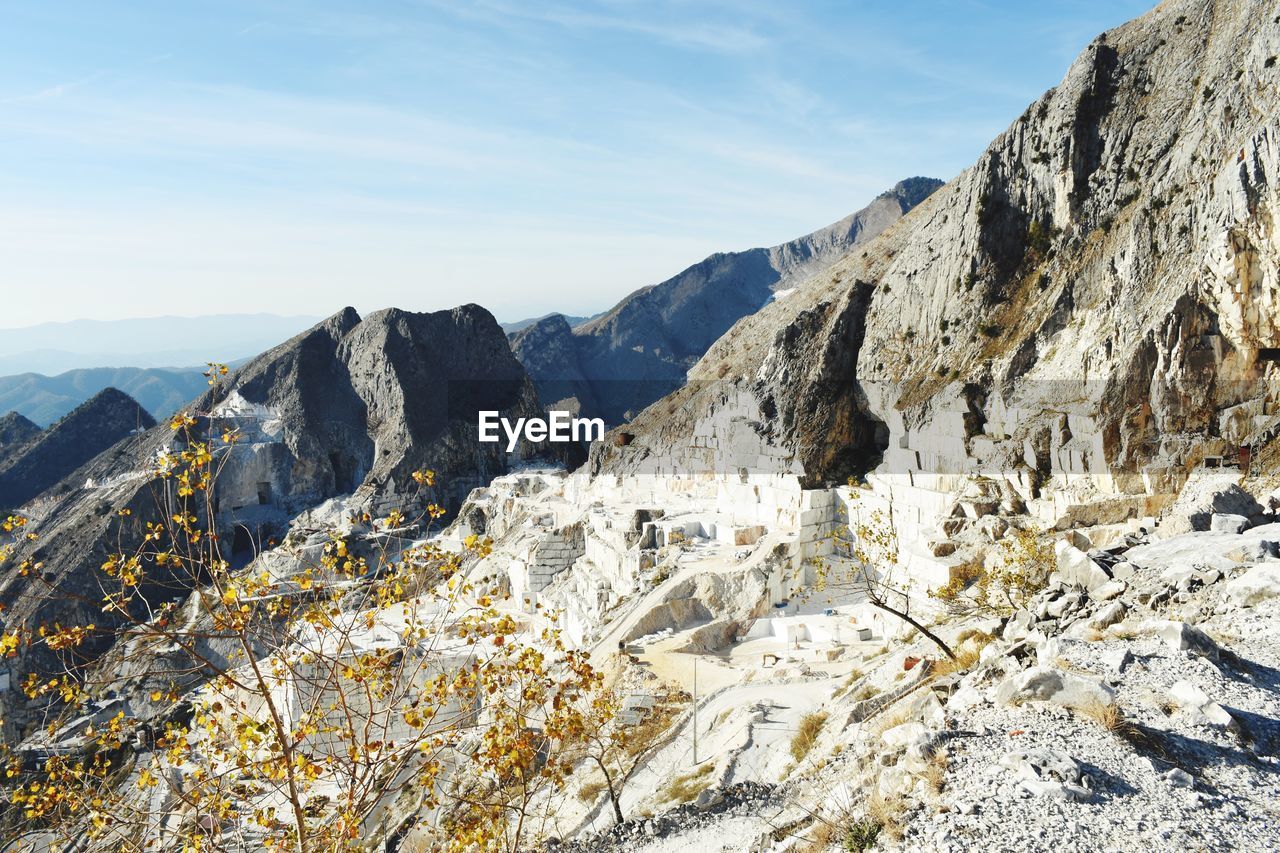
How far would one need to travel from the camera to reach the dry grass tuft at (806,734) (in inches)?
485

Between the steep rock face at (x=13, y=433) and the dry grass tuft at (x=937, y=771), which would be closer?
the dry grass tuft at (x=937, y=771)

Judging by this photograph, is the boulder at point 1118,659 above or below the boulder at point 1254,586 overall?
below

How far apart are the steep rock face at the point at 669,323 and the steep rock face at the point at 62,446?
157 ft

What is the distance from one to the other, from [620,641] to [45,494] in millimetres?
73007

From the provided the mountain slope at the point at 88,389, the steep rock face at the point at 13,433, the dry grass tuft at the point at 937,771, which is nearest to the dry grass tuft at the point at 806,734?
the dry grass tuft at the point at 937,771

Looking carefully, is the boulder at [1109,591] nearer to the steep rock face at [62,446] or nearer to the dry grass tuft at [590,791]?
the dry grass tuft at [590,791]

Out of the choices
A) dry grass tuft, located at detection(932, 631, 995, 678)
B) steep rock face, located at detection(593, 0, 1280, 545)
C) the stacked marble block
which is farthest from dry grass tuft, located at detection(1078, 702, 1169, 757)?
the stacked marble block

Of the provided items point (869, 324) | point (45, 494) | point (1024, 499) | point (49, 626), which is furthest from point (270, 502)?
point (49, 626)

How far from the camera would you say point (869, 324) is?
122 ft

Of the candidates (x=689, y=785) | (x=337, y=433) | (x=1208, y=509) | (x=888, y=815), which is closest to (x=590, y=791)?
(x=689, y=785)

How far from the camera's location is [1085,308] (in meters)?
26.6

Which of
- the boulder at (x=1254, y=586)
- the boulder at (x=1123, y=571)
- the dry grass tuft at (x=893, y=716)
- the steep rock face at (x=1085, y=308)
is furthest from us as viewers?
the steep rock face at (x=1085, y=308)

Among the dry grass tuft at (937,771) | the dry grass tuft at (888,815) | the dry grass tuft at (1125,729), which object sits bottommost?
the dry grass tuft at (888,815)

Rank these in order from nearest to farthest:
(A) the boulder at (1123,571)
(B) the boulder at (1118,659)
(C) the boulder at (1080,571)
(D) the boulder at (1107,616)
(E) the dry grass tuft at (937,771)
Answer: (E) the dry grass tuft at (937,771) < (B) the boulder at (1118,659) < (D) the boulder at (1107,616) < (A) the boulder at (1123,571) < (C) the boulder at (1080,571)
